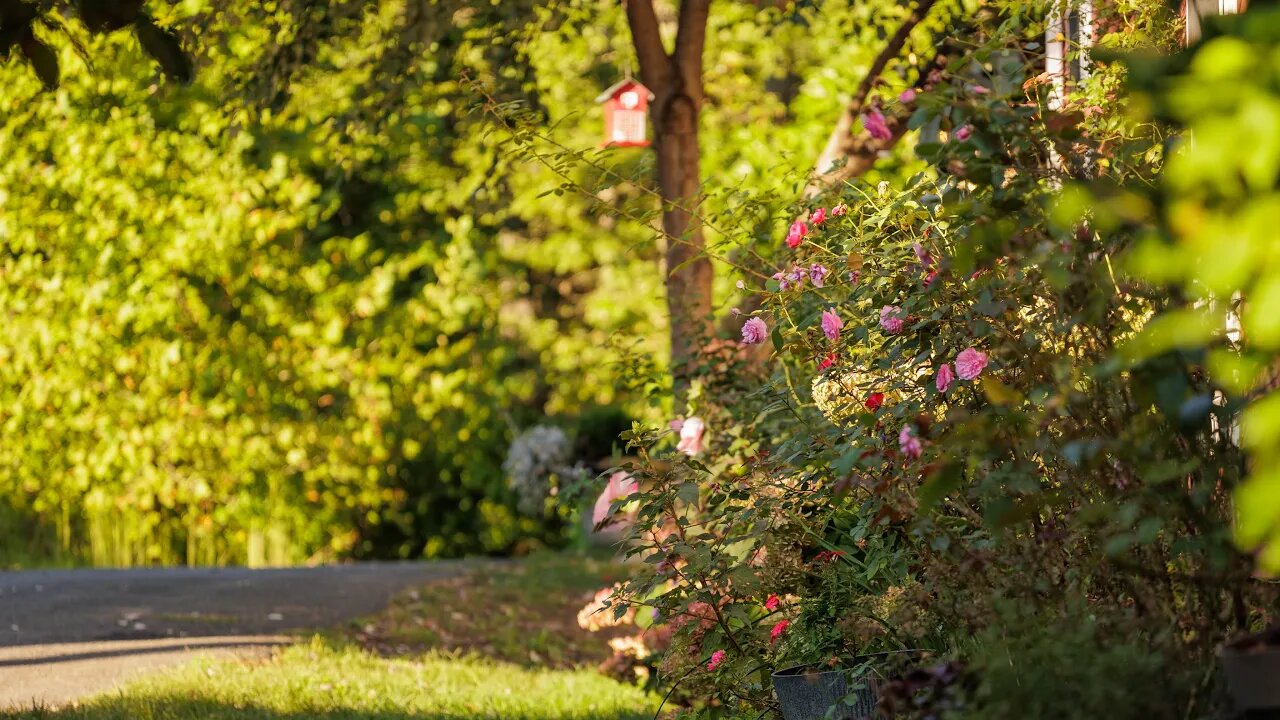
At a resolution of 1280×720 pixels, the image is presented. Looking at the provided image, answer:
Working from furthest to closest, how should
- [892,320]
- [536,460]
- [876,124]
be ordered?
[536,460] < [876,124] < [892,320]

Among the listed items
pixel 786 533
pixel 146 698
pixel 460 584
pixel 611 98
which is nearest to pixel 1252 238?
pixel 786 533

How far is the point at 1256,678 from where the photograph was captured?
192 centimetres

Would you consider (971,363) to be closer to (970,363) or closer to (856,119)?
(970,363)

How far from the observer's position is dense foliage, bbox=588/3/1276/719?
5.92ft

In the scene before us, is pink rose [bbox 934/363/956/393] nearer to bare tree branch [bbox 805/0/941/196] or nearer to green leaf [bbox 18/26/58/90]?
green leaf [bbox 18/26/58/90]

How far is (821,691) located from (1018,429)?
81 cm

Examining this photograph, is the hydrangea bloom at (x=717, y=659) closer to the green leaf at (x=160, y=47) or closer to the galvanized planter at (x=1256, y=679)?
the galvanized planter at (x=1256, y=679)

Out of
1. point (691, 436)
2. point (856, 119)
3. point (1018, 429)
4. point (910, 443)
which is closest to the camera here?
point (1018, 429)

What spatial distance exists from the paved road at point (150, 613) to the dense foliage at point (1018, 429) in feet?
8.13

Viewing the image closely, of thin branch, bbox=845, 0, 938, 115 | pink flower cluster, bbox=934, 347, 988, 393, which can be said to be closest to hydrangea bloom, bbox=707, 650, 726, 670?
pink flower cluster, bbox=934, 347, 988, 393

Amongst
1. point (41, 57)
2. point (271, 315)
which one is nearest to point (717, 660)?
point (41, 57)

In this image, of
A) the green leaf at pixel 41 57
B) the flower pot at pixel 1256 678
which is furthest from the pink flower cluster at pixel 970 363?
the green leaf at pixel 41 57

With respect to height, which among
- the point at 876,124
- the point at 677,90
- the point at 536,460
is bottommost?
the point at 536,460

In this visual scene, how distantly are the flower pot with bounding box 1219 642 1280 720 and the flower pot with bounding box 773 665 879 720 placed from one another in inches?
36.7
